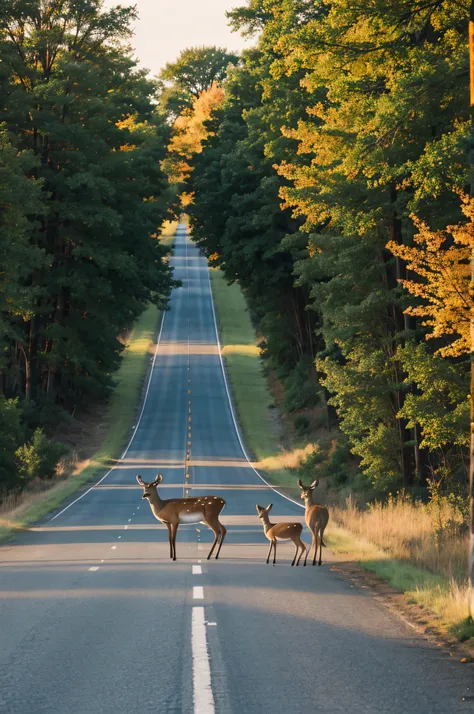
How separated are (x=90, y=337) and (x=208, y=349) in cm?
4072

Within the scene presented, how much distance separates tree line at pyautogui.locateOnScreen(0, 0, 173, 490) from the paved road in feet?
99.5

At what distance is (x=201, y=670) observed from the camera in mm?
9500

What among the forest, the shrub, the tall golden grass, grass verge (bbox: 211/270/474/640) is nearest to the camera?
grass verge (bbox: 211/270/474/640)

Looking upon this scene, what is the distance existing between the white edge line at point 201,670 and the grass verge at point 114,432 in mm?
15273

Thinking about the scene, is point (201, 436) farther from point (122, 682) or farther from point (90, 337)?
point (122, 682)

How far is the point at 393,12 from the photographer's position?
63.6ft

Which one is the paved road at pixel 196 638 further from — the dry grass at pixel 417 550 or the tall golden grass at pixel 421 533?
the tall golden grass at pixel 421 533

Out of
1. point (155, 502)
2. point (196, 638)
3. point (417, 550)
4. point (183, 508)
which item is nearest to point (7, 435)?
point (417, 550)

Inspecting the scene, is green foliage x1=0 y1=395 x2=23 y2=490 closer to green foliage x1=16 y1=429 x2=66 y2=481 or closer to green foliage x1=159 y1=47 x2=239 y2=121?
green foliage x1=16 y1=429 x2=66 y2=481

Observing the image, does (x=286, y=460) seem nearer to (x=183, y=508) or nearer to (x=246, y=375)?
(x=183, y=508)

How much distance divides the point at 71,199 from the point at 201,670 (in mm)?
51068

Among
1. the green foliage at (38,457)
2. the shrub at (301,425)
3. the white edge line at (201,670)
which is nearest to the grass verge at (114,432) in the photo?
the green foliage at (38,457)

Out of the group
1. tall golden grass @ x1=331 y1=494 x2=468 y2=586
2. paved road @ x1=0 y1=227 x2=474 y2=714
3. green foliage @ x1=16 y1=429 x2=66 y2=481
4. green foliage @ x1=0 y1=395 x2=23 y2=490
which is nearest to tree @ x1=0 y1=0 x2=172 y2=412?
green foliage @ x1=16 y1=429 x2=66 y2=481

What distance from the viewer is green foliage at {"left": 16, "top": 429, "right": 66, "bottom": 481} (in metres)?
45.8
